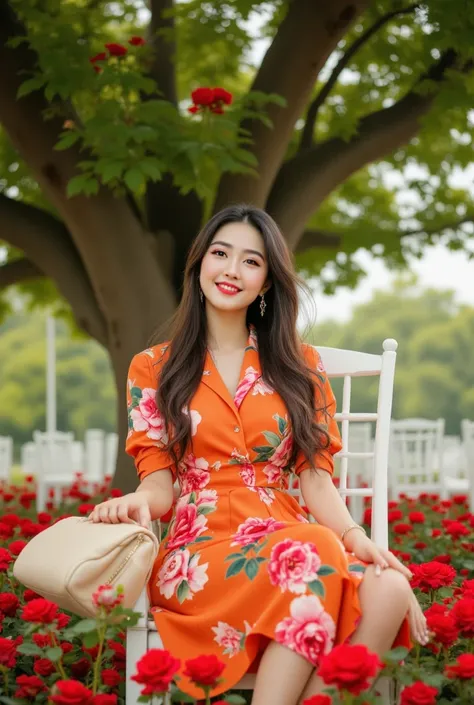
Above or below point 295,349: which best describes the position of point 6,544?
below

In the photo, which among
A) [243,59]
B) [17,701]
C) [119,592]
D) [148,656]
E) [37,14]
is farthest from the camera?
[243,59]

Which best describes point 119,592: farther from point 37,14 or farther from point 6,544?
point 37,14

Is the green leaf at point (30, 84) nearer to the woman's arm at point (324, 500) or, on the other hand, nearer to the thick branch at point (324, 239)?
the thick branch at point (324, 239)

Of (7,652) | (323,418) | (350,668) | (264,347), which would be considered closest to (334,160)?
(264,347)

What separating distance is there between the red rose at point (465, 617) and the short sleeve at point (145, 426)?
34.9 inches

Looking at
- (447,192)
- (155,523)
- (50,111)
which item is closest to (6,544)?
(155,523)

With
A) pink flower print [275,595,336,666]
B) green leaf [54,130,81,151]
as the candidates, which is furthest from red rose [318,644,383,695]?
green leaf [54,130,81,151]

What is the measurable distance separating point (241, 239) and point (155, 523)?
2.81 ft

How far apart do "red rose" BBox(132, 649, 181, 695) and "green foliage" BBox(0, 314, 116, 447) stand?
28.5m

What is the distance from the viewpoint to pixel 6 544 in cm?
404

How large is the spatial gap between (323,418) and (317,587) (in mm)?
763

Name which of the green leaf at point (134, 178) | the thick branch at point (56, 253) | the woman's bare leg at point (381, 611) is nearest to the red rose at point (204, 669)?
the woman's bare leg at point (381, 611)

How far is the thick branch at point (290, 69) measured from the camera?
18.9 ft

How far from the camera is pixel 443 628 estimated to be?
7.39 feet
